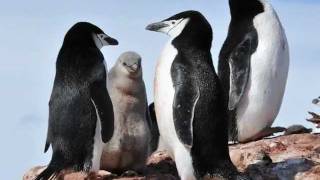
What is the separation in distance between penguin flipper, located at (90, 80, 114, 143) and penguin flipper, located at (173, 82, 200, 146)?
65 cm

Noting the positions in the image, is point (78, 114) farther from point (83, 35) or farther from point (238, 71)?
point (238, 71)

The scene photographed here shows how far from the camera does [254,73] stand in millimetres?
10805

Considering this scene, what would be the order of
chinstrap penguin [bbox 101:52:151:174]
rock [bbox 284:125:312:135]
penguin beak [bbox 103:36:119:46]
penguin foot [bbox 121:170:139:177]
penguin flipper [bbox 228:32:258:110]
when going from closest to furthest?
1. penguin foot [bbox 121:170:139:177]
2. chinstrap penguin [bbox 101:52:151:174]
3. penguin beak [bbox 103:36:119:46]
4. penguin flipper [bbox 228:32:258:110]
5. rock [bbox 284:125:312:135]

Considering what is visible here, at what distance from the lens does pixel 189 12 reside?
31.7 feet

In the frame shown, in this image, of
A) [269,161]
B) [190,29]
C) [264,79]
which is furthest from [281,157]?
[190,29]

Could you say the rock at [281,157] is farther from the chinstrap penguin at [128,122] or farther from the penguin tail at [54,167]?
the penguin tail at [54,167]

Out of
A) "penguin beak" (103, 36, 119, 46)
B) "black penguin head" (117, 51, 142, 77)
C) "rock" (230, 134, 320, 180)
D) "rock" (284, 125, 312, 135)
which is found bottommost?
"rock" (230, 134, 320, 180)

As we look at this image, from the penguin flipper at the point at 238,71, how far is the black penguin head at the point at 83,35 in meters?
1.56

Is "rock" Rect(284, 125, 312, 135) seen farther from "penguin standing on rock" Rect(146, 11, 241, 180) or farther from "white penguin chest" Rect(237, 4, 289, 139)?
"penguin standing on rock" Rect(146, 11, 241, 180)

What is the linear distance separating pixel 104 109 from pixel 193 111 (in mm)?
850

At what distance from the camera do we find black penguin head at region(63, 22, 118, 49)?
980cm

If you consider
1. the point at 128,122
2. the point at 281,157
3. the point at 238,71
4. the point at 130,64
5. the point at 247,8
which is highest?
the point at 247,8

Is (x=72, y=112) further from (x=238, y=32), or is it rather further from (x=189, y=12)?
(x=238, y=32)

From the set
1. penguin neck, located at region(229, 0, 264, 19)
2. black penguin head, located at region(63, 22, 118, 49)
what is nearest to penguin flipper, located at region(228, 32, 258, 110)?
penguin neck, located at region(229, 0, 264, 19)
